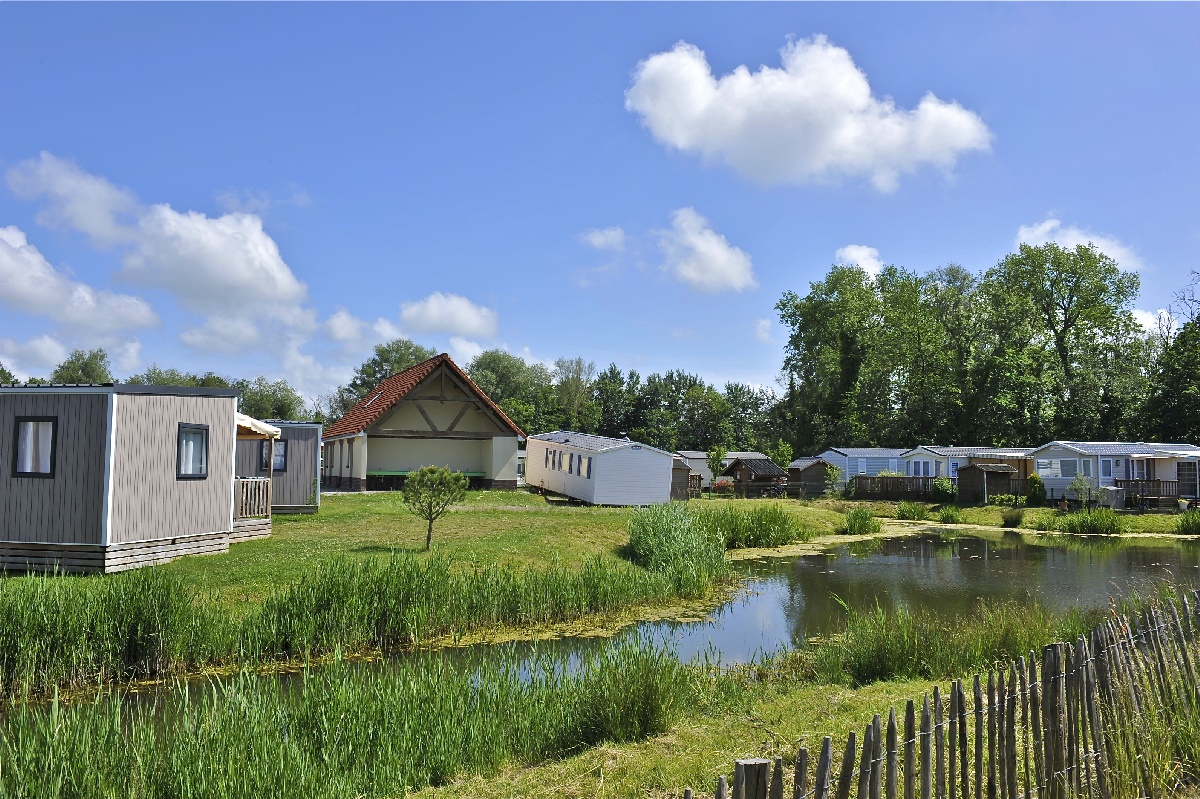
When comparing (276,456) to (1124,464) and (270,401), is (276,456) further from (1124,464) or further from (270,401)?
(270,401)

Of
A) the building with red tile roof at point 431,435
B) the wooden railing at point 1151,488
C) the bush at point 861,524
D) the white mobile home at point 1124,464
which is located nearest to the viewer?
the bush at point 861,524

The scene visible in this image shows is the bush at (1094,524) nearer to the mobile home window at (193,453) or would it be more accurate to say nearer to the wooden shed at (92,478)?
the mobile home window at (193,453)

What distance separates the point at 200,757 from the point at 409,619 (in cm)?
621

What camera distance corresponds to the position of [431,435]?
35.4m

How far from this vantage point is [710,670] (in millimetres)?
9320

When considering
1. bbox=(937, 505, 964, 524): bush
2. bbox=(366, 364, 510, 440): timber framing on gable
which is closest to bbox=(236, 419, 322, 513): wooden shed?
bbox=(366, 364, 510, 440): timber framing on gable

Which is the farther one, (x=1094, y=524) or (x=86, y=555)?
(x=1094, y=524)

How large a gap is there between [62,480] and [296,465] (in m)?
8.95

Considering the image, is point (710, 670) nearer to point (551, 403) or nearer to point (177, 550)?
point (177, 550)

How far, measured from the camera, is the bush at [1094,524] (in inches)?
1161

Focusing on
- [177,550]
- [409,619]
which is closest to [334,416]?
[177,550]

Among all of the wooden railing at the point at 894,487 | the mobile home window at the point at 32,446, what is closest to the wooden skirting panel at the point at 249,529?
the mobile home window at the point at 32,446

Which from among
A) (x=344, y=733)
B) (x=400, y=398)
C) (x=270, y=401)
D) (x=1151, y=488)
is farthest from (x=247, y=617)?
(x=270, y=401)

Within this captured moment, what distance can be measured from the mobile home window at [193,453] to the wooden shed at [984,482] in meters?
34.0
